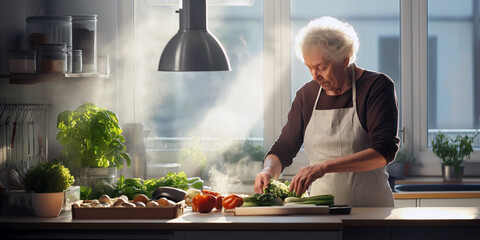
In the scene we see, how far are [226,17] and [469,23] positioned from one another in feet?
5.53

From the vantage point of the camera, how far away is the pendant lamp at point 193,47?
10.0ft

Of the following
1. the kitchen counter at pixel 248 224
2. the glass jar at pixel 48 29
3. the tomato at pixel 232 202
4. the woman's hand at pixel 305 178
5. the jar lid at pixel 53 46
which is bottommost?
the kitchen counter at pixel 248 224

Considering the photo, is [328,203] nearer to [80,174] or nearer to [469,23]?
[80,174]

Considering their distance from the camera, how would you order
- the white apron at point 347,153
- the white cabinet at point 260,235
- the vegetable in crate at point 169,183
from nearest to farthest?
the white cabinet at point 260,235, the white apron at point 347,153, the vegetable in crate at point 169,183

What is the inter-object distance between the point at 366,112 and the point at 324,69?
0.29 m

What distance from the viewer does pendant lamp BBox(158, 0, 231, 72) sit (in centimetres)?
306

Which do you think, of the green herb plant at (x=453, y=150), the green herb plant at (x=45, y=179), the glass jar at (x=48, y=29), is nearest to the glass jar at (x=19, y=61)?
the glass jar at (x=48, y=29)

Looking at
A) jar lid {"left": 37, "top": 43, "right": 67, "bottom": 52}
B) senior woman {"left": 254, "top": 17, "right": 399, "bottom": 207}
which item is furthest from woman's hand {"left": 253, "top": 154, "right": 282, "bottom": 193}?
jar lid {"left": 37, "top": 43, "right": 67, "bottom": 52}

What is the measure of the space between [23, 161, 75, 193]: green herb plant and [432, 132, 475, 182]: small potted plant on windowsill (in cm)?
264

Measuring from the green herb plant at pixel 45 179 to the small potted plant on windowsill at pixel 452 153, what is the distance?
2.64m

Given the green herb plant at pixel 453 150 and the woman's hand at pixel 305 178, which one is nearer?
the woman's hand at pixel 305 178

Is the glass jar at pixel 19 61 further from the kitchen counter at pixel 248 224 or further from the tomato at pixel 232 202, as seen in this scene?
the tomato at pixel 232 202

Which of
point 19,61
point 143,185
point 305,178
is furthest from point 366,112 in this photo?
point 19,61

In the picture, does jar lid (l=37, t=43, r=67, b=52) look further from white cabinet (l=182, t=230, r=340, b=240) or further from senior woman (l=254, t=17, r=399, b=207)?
white cabinet (l=182, t=230, r=340, b=240)
